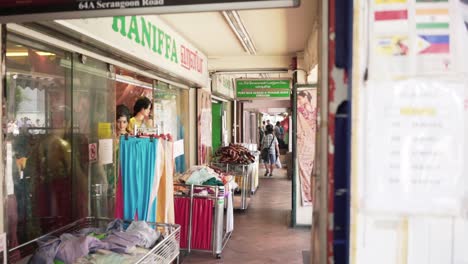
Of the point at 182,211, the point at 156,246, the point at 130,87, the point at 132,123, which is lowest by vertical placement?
the point at 182,211

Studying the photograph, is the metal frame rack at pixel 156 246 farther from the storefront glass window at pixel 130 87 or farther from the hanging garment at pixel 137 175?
the storefront glass window at pixel 130 87

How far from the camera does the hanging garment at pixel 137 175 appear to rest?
3.21 meters

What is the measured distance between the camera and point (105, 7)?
1.60m

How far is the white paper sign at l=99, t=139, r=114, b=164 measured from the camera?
12.5ft

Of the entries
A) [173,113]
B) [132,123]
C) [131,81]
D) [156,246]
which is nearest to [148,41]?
[131,81]

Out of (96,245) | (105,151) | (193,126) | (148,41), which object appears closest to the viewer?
(96,245)

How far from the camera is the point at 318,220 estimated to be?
1.24 metres

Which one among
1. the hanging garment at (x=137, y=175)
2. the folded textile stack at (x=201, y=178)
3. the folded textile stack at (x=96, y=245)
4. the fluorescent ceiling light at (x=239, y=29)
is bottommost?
the folded textile stack at (x=96, y=245)

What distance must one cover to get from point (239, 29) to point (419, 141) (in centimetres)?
451

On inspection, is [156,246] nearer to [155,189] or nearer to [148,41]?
[155,189]


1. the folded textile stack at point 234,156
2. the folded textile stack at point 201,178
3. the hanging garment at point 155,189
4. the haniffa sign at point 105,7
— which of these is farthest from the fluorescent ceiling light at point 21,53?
the folded textile stack at point 234,156

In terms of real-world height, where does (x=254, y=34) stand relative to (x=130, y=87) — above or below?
above

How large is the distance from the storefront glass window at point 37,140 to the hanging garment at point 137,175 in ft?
1.72

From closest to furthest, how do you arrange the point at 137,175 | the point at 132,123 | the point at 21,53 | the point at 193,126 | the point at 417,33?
the point at 417,33 → the point at 21,53 → the point at 137,175 → the point at 132,123 → the point at 193,126
